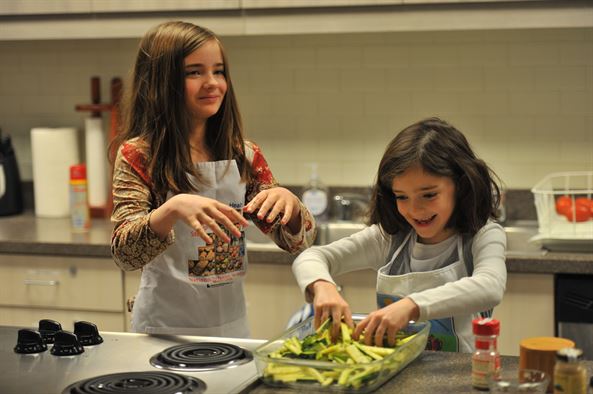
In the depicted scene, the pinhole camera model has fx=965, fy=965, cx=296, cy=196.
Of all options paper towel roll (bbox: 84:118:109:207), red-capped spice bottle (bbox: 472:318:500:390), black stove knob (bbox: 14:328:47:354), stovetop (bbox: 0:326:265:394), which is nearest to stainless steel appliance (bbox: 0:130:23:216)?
paper towel roll (bbox: 84:118:109:207)

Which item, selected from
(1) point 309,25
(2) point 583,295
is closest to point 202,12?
(1) point 309,25

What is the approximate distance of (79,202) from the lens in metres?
3.62

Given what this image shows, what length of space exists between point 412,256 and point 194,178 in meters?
0.54

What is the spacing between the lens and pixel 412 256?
2141 mm

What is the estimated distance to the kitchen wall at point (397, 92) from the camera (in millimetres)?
3518

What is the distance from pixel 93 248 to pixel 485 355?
1980mm

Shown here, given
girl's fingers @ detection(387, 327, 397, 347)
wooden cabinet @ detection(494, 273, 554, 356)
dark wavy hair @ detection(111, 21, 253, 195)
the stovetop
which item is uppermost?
dark wavy hair @ detection(111, 21, 253, 195)

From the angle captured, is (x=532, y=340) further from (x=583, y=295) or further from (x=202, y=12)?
(x=202, y=12)

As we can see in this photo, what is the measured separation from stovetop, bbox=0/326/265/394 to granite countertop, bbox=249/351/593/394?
0.27 feet

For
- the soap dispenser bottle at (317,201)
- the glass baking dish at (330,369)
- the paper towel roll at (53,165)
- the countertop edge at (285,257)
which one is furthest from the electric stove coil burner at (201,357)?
the paper towel roll at (53,165)

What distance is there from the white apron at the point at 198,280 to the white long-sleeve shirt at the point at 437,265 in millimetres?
284

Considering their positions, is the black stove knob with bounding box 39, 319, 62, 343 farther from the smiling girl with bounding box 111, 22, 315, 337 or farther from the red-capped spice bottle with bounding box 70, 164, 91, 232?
the red-capped spice bottle with bounding box 70, 164, 91, 232

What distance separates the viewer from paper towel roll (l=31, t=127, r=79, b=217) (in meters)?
3.89

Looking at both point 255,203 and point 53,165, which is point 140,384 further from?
point 53,165
